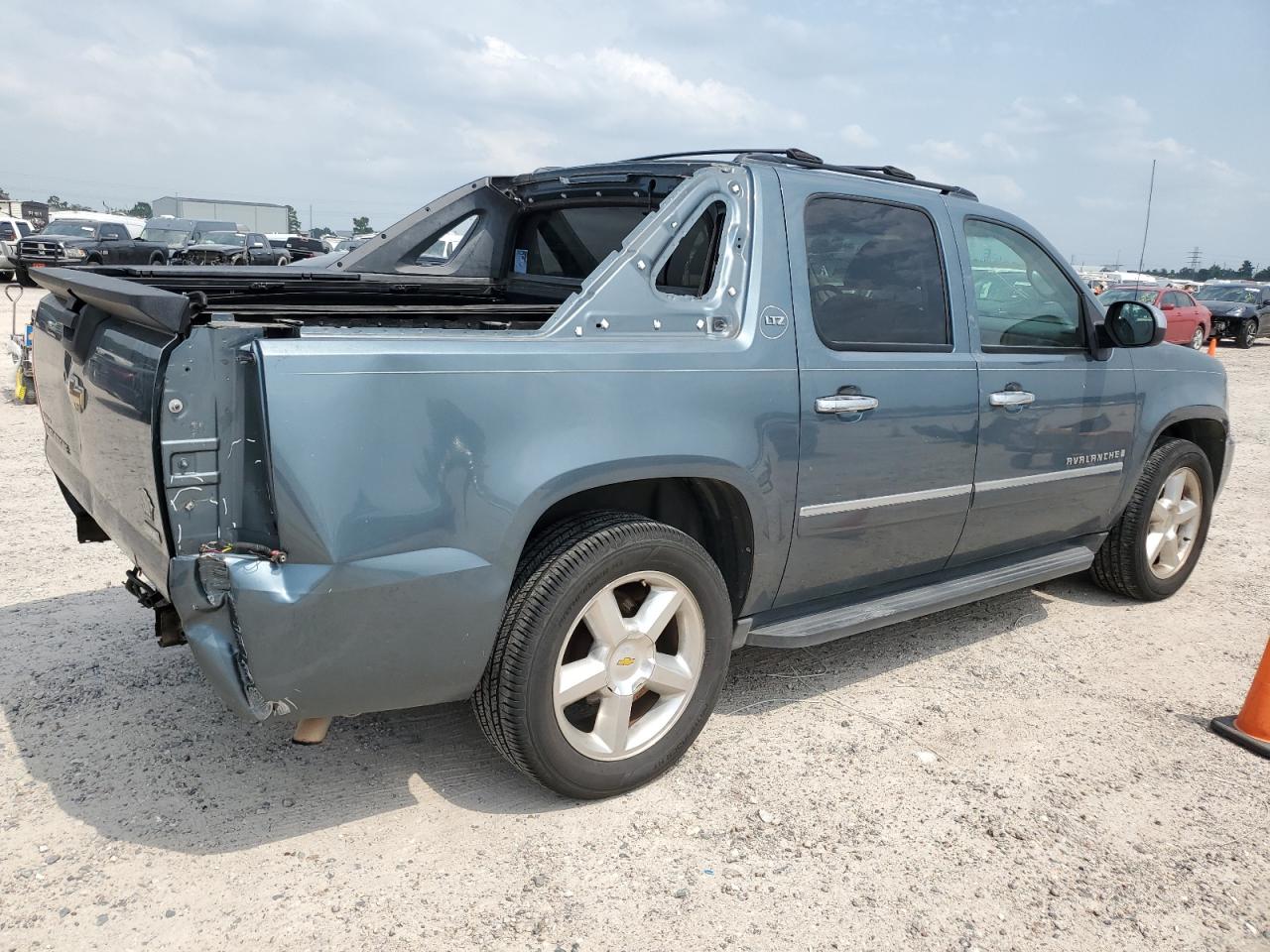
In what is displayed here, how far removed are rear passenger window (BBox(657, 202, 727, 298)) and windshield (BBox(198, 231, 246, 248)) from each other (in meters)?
22.9

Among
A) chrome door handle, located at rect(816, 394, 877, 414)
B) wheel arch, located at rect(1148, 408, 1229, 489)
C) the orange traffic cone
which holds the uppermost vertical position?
chrome door handle, located at rect(816, 394, 877, 414)

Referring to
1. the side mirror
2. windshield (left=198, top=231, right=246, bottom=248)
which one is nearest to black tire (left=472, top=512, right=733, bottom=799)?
the side mirror

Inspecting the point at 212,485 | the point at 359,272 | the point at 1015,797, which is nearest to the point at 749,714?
the point at 1015,797

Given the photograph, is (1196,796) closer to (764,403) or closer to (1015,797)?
(1015,797)

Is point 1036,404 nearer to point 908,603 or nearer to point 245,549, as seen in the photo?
point 908,603

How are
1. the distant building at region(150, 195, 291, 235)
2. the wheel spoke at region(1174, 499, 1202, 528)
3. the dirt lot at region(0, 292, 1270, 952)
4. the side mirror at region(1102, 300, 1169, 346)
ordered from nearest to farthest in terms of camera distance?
the dirt lot at region(0, 292, 1270, 952) < the side mirror at region(1102, 300, 1169, 346) < the wheel spoke at region(1174, 499, 1202, 528) < the distant building at region(150, 195, 291, 235)

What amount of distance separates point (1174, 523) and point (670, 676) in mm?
3366

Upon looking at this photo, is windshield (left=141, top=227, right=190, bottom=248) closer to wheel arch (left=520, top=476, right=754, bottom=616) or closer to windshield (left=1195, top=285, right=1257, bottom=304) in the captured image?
wheel arch (left=520, top=476, right=754, bottom=616)

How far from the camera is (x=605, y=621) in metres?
2.89

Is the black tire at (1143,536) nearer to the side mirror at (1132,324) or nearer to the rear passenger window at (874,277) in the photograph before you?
the side mirror at (1132,324)

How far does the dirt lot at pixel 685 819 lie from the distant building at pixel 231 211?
154 feet

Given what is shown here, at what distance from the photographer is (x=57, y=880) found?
253 centimetres

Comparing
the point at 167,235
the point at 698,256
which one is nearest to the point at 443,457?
the point at 698,256

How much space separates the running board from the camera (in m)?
3.38
